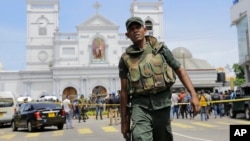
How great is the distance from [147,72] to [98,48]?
61.8 metres

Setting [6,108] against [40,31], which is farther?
[40,31]

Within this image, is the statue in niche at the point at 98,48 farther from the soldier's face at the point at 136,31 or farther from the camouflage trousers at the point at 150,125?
the camouflage trousers at the point at 150,125

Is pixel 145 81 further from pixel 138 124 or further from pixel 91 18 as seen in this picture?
pixel 91 18

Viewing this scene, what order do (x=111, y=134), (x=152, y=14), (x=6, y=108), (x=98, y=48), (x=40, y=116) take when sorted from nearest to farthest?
(x=111, y=134)
(x=40, y=116)
(x=6, y=108)
(x=98, y=48)
(x=152, y=14)

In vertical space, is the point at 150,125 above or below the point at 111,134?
above

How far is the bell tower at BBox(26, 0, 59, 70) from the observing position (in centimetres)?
6888

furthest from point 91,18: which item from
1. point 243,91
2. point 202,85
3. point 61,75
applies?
point 243,91

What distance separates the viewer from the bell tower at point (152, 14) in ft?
232

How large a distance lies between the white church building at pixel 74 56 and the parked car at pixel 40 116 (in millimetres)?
41809

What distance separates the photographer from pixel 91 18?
222ft

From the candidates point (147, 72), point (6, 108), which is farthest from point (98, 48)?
point (147, 72)

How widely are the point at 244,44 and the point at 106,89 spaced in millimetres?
25409

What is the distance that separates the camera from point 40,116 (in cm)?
1897

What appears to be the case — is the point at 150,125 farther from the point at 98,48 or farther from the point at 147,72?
the point at 98,48
